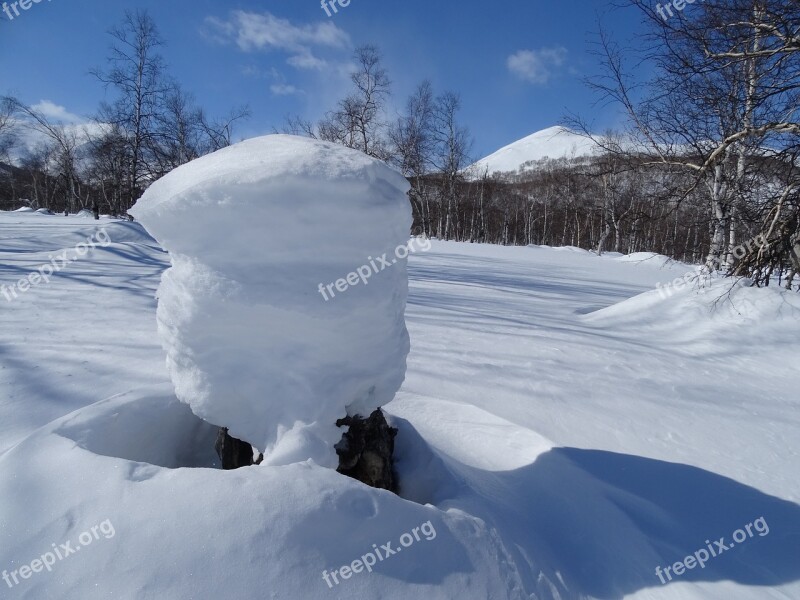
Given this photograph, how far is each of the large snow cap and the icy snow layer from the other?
0.41 metres

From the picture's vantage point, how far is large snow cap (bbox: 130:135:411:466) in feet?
4.85

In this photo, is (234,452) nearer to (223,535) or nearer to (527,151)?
(223,535)

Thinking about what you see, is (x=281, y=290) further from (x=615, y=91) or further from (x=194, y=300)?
(x=615, y=91)

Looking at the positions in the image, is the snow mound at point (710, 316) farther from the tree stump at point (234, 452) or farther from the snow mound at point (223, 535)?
the tree stump at point (234, 452)

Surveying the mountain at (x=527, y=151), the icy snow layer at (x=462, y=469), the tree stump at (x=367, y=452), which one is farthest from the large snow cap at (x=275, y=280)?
the mountain at (x=527, y=151)

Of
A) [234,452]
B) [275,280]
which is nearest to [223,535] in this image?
[275,280]

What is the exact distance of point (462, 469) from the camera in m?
2.20

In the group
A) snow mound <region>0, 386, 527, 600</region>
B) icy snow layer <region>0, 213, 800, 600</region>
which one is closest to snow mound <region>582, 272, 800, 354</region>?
icy snow layer <region>0, 213, 800, 600</region>

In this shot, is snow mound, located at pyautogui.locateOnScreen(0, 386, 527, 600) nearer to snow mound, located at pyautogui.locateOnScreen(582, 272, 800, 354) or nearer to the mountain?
snow mound, located at pyautogui.locateOnScreen(582, 272, 800, 354)

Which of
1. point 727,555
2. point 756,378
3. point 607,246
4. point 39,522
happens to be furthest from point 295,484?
point 607,246

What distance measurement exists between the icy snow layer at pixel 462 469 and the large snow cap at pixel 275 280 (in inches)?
16.1

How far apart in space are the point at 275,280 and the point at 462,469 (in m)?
1.54

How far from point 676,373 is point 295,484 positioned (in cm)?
421

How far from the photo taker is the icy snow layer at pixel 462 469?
3.48ft
